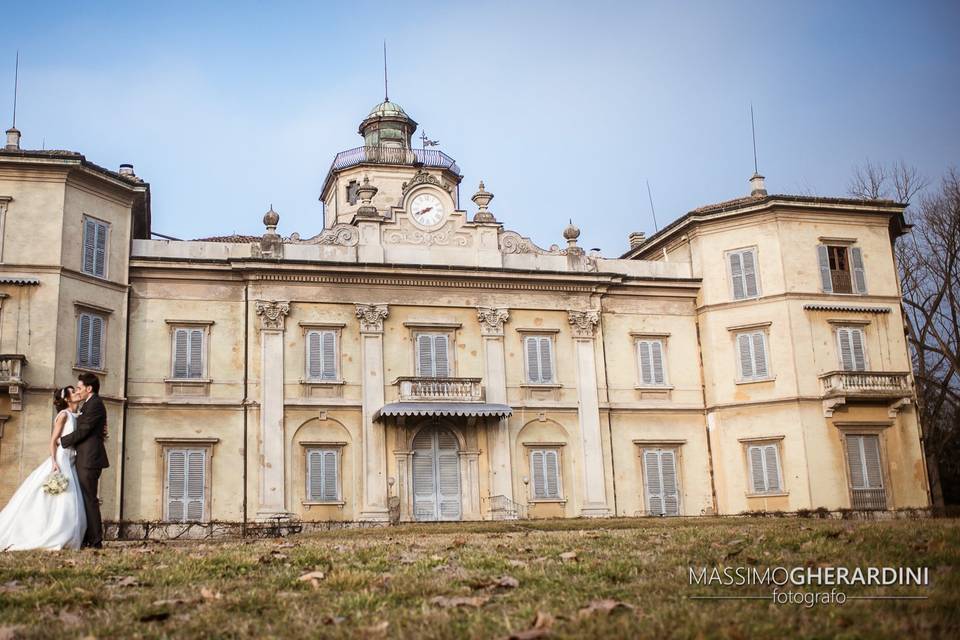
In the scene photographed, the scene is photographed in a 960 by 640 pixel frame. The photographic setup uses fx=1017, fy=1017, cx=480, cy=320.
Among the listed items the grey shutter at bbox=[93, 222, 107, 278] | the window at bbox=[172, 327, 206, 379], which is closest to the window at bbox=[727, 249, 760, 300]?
the window at bbox=[172, 327, 206, 379]

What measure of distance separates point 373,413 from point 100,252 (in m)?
9.53

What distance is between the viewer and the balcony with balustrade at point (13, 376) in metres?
27.1

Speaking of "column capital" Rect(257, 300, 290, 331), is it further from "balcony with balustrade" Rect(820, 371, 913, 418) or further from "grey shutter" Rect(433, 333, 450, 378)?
"balcony with balustrade" Rect(820, 371, 913, 418)

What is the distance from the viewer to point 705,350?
35750 millimetres

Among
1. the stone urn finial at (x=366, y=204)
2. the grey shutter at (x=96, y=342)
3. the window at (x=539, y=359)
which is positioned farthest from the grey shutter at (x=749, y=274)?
the grey shutter at (x=96, y=342)

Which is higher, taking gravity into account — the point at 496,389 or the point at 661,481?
the point at 496,389

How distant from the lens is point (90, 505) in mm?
14711

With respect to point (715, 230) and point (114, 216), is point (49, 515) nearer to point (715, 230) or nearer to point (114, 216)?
point (114, 216)

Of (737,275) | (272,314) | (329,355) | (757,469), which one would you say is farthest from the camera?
(737,275)

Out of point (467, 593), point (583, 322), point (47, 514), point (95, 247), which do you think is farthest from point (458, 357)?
point (467, 593)

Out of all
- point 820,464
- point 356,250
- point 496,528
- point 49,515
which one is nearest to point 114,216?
point 356,250

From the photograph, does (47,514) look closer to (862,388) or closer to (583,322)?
(583,322)

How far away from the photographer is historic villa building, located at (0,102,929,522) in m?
30.1

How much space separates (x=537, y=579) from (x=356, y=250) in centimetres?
2516
